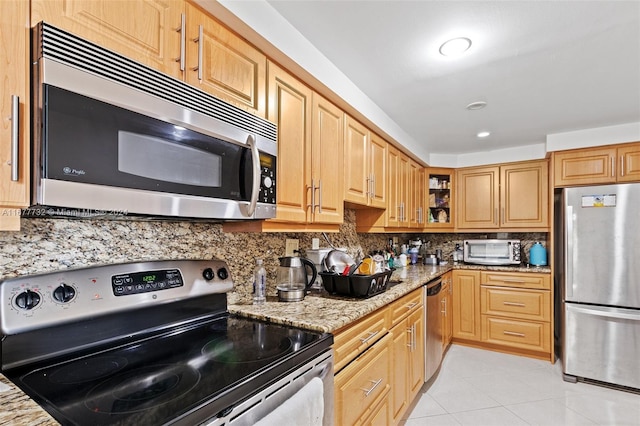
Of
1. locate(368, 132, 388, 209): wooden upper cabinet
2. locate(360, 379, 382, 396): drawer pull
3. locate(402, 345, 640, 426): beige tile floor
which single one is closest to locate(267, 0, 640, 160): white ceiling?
locate(368, 132, 388, 209): wooden upper cabinet

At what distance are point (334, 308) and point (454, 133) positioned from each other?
2.47 m

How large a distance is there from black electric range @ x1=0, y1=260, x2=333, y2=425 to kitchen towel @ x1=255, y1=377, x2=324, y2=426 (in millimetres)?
79

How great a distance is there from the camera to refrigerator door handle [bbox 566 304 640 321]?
2.73m

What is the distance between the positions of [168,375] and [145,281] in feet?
1.43

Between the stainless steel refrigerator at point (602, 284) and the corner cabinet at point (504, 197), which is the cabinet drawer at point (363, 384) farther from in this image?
the corner cabinet at point (504, 197)

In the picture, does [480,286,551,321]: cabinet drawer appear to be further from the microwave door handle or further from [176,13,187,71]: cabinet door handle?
[176,13,187,71]: cabinet door handle

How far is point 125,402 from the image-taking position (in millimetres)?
762

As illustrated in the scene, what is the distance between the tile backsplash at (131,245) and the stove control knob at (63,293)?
0.10 m

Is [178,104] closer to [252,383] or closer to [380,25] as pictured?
[252,383]

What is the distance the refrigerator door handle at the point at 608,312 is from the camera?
8.96ft

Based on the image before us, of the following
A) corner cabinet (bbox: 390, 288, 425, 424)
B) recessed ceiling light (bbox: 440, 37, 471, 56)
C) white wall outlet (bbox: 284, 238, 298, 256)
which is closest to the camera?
recessed ceiling light (bbox: 440, 37, 471, 56)

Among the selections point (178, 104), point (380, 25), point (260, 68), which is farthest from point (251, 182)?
point (380, 25)

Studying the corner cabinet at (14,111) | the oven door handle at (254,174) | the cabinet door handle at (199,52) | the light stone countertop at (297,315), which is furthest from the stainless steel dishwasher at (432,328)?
the corner cabinet at (14,111)

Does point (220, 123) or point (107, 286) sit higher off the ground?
point (220, 123)
